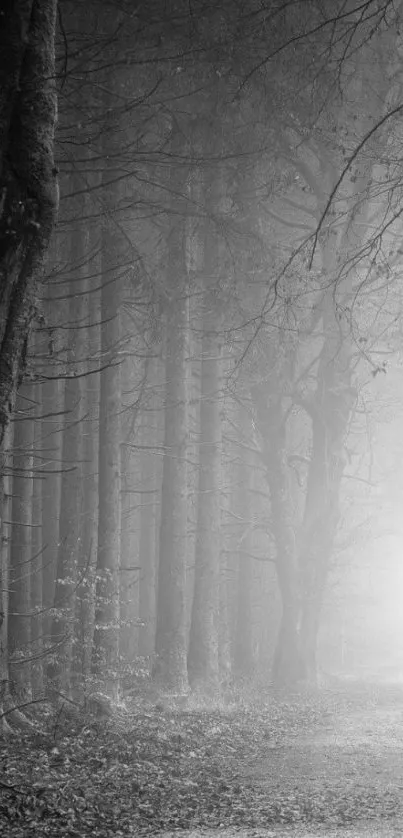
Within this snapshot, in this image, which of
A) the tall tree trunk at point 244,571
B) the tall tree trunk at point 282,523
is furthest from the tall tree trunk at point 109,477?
the tall tree trunk at point 244,571

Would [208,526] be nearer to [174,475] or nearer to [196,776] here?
[174,475]

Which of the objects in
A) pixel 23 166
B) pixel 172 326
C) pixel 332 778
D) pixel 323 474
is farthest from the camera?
pixel 323 474

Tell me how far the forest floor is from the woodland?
6 cm

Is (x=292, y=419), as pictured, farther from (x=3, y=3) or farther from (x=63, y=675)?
(x=3, y=3)

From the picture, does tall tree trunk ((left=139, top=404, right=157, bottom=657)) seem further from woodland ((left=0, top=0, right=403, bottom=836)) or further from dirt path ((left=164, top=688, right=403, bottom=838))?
dirt path ((left=164, top=688, right=403, bottom=838))

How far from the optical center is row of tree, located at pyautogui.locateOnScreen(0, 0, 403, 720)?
463 inches

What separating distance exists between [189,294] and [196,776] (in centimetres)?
956

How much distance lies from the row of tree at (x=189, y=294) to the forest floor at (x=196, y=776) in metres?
1.17

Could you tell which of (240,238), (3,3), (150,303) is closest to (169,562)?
(150,303)

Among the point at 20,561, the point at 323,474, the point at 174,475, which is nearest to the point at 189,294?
the point at 174,475

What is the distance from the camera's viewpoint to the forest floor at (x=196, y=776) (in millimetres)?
5871

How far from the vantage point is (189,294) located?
607 inches

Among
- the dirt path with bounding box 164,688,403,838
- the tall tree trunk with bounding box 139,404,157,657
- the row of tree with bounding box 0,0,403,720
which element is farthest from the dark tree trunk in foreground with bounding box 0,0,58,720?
the tall tree trunk with bounding box 139,404,157,657

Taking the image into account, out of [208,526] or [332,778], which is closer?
[332,778]
